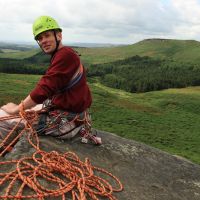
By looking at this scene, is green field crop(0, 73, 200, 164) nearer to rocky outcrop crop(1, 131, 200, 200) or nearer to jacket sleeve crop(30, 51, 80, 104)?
rocky outcrop crop(1, 131, 200, 200)

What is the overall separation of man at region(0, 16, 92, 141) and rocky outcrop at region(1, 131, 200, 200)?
0.90m

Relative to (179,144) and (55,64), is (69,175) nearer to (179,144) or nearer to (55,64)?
(55,64)

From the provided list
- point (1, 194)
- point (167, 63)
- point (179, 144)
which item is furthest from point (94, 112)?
point (167, 63)

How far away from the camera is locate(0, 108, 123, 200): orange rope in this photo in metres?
6.53

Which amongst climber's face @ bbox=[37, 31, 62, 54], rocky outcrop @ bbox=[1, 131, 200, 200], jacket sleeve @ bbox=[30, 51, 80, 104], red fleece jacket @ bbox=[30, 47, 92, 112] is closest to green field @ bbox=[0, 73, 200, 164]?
rocky outcrop @ bbox=[1, 131, 200, 200]

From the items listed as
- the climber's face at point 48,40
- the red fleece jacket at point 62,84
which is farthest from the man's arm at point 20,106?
the climber's face at point 48,40

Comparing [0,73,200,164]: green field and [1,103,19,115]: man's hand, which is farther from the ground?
[1,103,19,115]: man's hand

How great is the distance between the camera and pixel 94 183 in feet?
24.4

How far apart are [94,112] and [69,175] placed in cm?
4470

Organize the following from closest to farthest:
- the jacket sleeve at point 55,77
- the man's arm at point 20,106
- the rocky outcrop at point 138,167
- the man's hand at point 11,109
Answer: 1. the rocky outcrop at point 138,167
2. the jacket sleeve at point 55,77
3. the man's arm at point 20,106
4. the man's hand at point 11,109

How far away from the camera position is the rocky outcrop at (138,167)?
827 centimetres

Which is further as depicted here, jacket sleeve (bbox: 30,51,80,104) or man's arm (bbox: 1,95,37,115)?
man's arm (bbox: 1,95,37,115)

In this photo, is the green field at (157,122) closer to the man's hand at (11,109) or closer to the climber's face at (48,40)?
the man's hand at (11,109)

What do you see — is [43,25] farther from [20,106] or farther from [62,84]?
[20,106]
